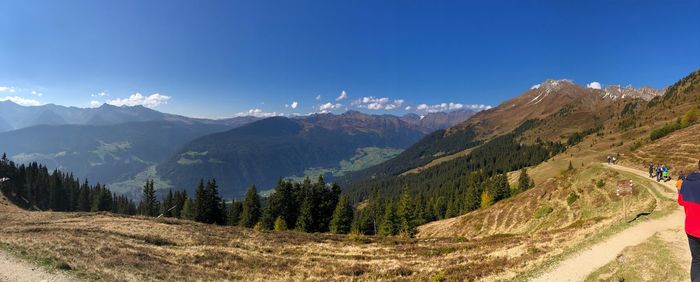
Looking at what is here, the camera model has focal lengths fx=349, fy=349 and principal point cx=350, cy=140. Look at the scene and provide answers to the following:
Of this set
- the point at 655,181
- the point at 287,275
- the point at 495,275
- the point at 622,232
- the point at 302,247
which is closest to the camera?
the point at 495,275

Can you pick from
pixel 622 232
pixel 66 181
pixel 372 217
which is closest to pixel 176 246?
pixel 622 232

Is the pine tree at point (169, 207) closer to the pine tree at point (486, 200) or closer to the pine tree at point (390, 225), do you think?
the pine tree at point (390, 225)

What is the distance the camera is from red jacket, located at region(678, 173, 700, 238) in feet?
32.0

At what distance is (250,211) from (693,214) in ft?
300

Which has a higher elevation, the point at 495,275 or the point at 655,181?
the point at 655,181

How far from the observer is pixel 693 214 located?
9898mm

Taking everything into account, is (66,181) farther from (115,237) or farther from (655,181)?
(655,181)

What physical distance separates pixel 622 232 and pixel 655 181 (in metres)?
30.3

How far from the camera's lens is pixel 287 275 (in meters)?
27.3

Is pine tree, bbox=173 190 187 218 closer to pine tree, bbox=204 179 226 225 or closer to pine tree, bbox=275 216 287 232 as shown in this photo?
pine tree, bbox=204 179 226 225

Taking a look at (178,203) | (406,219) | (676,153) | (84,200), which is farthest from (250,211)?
(676,153)

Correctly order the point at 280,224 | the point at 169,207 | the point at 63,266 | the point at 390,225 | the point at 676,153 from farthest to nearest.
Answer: the point at 169,207 → the point at 390,225 → the point at 280,224 → the point at 676,153 → the point at 63,266

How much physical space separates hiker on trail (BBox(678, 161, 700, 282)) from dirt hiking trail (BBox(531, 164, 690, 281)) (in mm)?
7609

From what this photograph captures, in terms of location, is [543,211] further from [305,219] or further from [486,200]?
[486,200]
